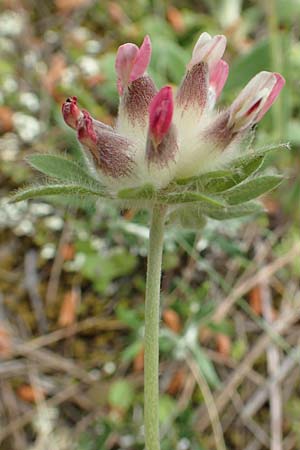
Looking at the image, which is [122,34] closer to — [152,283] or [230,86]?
[230,86]

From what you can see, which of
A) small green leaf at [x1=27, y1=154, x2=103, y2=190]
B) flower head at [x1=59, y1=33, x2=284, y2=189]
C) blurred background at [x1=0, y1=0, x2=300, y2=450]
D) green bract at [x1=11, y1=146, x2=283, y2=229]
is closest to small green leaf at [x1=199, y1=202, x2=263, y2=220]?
green bract at [x1=11, y1=146, x2=283, y2=229]

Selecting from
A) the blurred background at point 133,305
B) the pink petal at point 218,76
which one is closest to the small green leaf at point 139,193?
the pink petal at point 218,76

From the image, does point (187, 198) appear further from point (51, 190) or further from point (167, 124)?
point (51, 190)

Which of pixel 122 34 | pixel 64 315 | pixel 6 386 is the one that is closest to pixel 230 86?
pixel 122 34

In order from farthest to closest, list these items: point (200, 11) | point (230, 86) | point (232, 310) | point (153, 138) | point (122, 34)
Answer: point (200, 11), point (122, 34), point (230, 86), point (232, 310), point (153, 138)

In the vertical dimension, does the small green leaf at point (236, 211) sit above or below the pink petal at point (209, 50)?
below

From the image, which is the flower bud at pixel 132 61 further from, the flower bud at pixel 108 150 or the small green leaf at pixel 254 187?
the small green leaf at pixel 254 187

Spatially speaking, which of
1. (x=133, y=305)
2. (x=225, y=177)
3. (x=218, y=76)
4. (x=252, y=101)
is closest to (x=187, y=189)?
(x=225, y=177)
